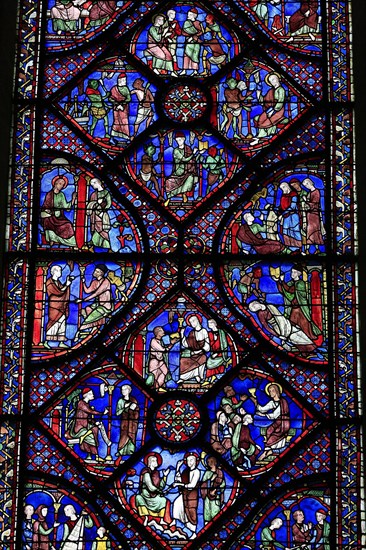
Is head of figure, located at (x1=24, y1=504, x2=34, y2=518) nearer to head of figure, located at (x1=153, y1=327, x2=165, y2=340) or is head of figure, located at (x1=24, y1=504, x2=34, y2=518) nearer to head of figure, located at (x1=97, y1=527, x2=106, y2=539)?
head of figure, located at (x1=97, y1=527, x2=106, y2=539)

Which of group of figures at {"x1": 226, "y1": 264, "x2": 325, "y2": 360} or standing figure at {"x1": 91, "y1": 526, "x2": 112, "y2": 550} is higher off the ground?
group of figures at {"x1": 226, "y1": 264, "x2": 325, "y2": 360}

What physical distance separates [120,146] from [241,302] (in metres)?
1.49

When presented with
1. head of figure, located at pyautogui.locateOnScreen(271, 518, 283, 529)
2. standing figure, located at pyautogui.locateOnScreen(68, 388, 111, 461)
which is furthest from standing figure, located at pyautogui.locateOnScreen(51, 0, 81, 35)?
head of figure, located at pyautogui.locateOnScreen(271, 518, 283, 529)

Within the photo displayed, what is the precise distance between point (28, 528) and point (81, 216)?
2.31 m

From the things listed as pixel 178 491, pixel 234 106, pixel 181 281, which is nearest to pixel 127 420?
pixel 178 491

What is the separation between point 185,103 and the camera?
14.3 meters

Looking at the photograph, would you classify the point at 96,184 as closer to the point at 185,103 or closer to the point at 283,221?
the point at 185,103

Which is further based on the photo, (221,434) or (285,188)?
(285,188)

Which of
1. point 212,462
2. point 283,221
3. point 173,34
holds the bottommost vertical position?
point 212,462

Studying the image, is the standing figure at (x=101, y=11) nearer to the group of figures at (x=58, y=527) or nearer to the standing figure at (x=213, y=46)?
the standing figure at (x=213, y=46)

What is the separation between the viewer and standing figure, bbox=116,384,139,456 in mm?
13148

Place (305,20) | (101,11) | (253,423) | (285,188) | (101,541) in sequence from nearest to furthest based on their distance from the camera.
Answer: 1. (101,541)
2. (253,423)
3. (285,188)
4. (305,20)
5. (101,11)

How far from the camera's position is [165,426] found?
43.3ft

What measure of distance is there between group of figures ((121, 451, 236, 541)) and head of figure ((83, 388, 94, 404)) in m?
0.56
